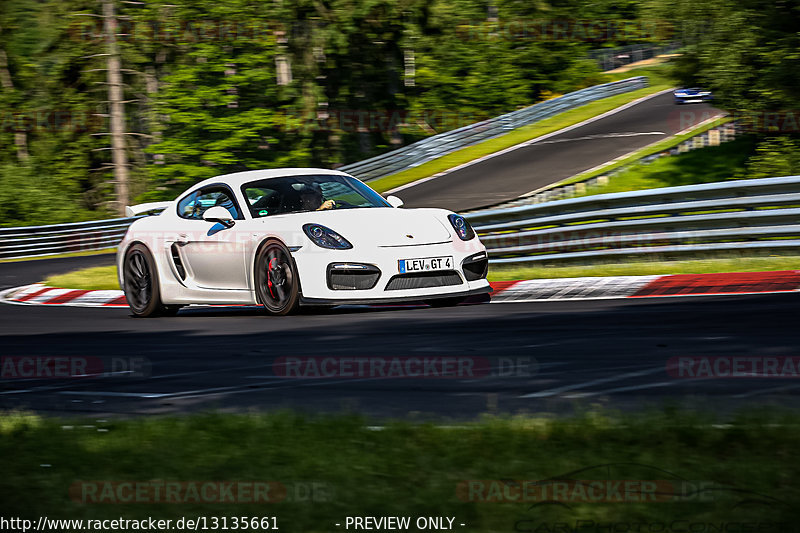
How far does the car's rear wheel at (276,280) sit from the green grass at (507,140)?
20996mm

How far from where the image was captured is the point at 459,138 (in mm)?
34844

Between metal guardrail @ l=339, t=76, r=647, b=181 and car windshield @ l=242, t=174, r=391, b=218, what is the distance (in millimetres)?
21243

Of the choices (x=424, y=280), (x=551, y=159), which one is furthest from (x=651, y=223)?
(x=551, y=159)

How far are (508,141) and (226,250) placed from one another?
25.5 metres

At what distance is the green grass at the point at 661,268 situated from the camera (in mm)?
11305

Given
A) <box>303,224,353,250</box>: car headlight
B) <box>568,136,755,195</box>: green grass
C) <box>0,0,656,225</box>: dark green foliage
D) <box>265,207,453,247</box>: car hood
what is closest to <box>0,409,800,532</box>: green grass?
<box>303,224,353,250</box>: car headlight

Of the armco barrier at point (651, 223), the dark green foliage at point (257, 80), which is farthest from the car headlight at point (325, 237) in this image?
the dark green foliage at point (257, 80)

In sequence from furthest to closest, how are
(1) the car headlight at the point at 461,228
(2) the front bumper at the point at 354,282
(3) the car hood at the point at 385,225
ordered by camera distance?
1. (1) the car headlight at the point at 461,228
2. (3) the car hood at the point at 385,225
3. (2) the front bumper at the point at 354,282

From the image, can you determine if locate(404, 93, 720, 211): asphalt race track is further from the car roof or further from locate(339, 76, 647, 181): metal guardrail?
the car roof

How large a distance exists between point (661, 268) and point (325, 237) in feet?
14.5

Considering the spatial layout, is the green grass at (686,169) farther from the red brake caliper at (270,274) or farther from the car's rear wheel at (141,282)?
the red brake caliper at (270,274)

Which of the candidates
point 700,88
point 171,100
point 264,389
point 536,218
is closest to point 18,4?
point 171,100

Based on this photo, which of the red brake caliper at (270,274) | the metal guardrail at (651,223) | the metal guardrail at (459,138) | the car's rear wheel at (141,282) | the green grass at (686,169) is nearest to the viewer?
the red brake caliper at (270,274)

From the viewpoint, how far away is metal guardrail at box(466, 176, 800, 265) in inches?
451
